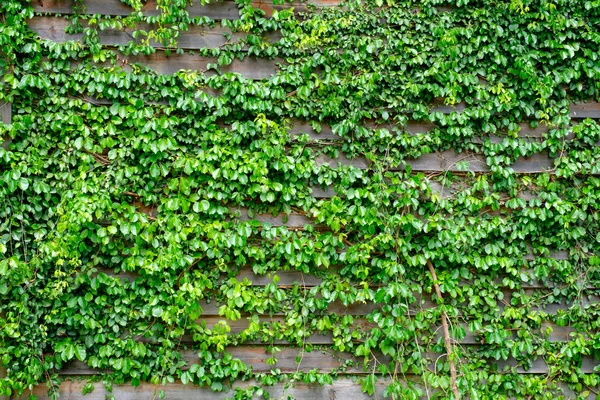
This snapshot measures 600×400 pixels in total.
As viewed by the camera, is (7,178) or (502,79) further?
(502,79)

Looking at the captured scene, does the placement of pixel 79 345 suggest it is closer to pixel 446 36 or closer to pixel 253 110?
pixel 253 110

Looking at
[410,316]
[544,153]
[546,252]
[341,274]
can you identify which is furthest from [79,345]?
[544,153]

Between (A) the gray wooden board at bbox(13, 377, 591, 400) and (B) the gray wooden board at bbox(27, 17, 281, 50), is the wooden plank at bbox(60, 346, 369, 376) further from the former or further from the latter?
(B) the gray wooden board at bbox(27, 17, 281, 50)

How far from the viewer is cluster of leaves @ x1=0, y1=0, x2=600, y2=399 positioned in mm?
3074

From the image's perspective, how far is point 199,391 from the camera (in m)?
3.17

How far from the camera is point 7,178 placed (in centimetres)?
299

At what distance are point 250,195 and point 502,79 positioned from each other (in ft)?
5.56

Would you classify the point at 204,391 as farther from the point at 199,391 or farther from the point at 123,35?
the point at 123,35

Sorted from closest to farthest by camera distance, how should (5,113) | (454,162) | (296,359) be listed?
(5,113)
(296,359)
(454,162)

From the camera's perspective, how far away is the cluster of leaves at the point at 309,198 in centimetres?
307

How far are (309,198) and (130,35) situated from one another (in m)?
1.42

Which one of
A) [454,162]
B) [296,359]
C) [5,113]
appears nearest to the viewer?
[5,113]

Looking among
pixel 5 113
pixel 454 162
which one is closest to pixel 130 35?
pixel 5 113

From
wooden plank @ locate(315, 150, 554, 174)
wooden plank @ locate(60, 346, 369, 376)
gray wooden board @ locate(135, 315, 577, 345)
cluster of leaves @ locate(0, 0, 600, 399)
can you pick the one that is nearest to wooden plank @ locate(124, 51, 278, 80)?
cluster of leaves @ locate(0, 0, 600, 399)
